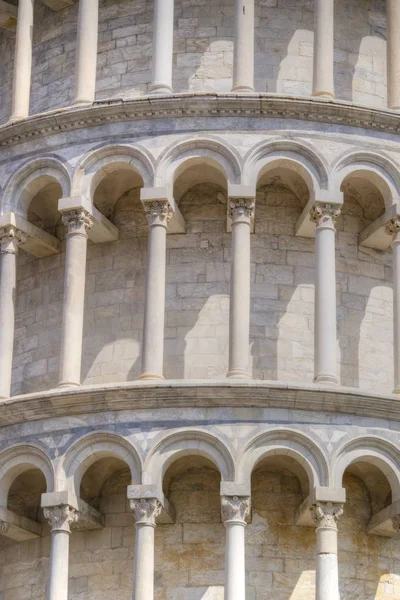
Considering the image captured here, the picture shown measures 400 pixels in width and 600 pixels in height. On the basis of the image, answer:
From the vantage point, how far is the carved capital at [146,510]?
2469 cm

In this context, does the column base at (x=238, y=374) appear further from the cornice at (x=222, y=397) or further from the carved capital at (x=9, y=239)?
the carved capital at (x=9, y=239)

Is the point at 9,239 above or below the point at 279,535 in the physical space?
above

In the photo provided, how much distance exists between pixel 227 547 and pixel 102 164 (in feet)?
20.4

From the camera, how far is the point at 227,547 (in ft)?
80.1

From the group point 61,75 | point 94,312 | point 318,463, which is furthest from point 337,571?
point 61,75

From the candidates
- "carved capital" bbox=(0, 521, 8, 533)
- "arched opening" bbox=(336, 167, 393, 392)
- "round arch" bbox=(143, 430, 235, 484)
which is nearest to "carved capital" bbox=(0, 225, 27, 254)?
"carved capital" bbox=(0, 521, 8, 533)

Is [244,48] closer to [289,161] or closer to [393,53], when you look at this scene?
[289,161]

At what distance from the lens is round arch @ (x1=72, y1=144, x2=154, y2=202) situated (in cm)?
2692

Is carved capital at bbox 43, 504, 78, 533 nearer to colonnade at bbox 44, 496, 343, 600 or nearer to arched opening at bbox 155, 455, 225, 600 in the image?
colonnade at bbox 44, 496, 343, 600

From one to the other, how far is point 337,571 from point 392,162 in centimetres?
626

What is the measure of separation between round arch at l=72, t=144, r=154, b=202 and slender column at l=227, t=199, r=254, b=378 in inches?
64.8

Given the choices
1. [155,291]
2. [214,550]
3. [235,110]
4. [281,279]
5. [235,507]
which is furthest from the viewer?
[281,279]

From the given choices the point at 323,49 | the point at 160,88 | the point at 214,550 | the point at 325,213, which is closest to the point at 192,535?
the point at 214,550

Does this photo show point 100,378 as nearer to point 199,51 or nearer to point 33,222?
point 33,222
